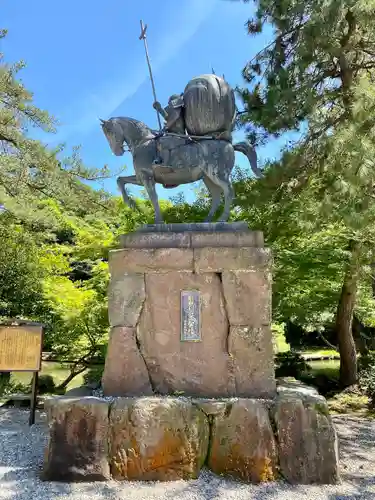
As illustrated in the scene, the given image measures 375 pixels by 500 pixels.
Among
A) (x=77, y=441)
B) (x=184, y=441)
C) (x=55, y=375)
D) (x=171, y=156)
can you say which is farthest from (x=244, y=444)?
(x=55, y=375)

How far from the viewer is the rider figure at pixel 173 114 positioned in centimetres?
485

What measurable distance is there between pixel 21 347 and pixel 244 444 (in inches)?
136

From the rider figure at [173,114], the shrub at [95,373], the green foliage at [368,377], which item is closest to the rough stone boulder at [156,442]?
the rider figure at [173,114]

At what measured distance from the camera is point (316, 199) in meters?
6.72

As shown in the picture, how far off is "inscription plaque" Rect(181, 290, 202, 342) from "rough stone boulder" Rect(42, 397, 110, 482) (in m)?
1.02

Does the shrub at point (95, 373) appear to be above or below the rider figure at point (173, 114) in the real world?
below

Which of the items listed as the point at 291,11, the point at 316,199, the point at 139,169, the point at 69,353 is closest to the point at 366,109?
the point at 316,199

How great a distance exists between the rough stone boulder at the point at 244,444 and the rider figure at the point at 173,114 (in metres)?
2.76

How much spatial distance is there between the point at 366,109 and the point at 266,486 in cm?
462

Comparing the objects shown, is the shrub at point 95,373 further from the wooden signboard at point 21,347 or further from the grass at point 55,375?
the wooden signboard at point 21,347

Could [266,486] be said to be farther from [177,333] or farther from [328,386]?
[328,386]

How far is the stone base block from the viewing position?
3750 mm

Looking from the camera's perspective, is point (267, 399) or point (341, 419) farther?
point (341, 419)

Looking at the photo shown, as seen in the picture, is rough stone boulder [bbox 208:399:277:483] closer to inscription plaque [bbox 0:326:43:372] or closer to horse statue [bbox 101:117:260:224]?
horse statue [bbox 101:117:260:224]
